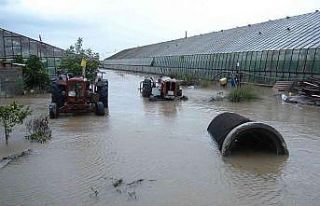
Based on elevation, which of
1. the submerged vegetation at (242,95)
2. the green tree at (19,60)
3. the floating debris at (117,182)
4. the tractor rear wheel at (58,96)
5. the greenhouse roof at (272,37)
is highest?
the greenhouse roof at (272,37)

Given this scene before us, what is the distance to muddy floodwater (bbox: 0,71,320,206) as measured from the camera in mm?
7352

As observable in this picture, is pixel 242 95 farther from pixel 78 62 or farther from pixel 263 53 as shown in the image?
pixel 78 62

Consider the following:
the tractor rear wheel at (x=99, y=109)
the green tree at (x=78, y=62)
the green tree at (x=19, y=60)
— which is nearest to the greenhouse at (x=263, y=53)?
the green tree at (x=78, y=62)

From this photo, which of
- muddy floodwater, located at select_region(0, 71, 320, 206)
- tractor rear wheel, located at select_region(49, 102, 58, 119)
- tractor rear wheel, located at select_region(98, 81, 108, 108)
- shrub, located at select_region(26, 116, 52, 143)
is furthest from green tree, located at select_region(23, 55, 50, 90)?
shrub, located at select_region(26, 116, 52, 143)

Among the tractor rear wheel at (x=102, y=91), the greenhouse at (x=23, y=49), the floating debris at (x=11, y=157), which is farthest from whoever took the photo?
the greenhouse at (x=23, y=49)

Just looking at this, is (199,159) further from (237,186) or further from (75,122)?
(75,122)

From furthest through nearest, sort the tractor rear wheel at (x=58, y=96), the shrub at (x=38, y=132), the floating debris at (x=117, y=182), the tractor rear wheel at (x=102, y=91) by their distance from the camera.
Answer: the tractor rear wheel at (x=102, y=91) < the tractor rear wheel at (x=58, y=96) < the shrub at (x=38, y=132) < the floating debris at (x=117, y=182)

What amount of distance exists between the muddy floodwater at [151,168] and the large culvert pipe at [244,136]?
0.30m

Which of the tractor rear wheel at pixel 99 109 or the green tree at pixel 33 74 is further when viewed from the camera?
the green tree at pixel 33 74

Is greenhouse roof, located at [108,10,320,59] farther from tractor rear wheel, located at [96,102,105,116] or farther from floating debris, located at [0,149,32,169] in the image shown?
floating debris, located at [0,149,32,169]

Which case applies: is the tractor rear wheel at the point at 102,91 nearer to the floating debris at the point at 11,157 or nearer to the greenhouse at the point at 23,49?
the floating debris at the point at 11,157

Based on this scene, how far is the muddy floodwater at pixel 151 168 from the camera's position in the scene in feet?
24.1

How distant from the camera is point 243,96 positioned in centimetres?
2366

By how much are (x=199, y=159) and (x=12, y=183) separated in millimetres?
3890
